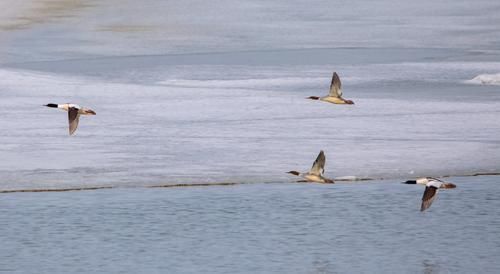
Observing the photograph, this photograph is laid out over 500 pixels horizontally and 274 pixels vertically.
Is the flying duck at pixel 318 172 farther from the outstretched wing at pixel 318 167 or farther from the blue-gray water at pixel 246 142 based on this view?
the blue-gray water at pixel 246 142

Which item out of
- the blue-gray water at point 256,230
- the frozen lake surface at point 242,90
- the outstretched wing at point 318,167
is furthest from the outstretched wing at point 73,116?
the outstretched wing at point 318,167

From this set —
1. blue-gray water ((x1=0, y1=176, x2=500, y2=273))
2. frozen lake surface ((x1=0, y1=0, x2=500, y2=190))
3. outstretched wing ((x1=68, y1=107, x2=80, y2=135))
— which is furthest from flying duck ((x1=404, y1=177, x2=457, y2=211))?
outstretched wing ((x1=68, y1=107, x2=80, y2=135))

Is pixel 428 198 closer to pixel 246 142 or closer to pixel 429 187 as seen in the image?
pixel 429 187

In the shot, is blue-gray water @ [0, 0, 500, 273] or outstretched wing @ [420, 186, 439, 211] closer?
blue-gray water @ [0, 0, 500, 273]

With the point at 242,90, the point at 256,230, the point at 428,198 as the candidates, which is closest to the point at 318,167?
the point at 256,230

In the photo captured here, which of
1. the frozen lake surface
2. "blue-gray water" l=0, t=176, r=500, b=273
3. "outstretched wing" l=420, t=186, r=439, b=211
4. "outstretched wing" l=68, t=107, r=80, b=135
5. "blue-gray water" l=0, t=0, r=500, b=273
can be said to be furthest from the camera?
the frozen lake surface

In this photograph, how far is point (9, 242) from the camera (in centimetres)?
947

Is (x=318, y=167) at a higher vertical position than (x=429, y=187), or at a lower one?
higher

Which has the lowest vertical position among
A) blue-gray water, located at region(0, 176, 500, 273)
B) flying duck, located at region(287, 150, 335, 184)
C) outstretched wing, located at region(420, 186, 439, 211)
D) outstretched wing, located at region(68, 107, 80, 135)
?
blue-gray water, located at region(0, 176, 500, 273)

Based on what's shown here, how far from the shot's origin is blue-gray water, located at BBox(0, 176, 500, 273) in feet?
29.0

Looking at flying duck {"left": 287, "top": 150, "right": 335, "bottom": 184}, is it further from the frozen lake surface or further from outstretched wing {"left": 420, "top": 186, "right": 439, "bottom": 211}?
the frozen lake surface

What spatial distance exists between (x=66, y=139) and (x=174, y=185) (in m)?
1.70

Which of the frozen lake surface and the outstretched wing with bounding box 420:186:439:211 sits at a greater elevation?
the frozen lake surface

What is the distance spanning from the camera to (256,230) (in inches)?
388
